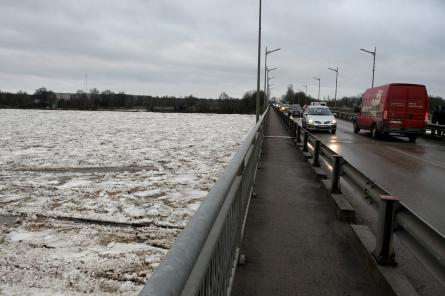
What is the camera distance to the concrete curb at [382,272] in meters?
3.66

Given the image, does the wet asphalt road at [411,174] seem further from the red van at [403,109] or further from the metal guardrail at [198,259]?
the metal guardrail at [198,259]

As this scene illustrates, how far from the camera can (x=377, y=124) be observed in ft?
72.2

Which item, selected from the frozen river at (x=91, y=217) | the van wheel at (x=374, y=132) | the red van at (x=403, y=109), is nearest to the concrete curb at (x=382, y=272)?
the frozen river at (x=91, y=217)

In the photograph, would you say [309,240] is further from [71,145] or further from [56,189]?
[71,145]

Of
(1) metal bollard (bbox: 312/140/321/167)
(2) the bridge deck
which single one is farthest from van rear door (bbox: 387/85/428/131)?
(2) the bridge deck

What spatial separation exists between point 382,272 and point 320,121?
76.7 feet

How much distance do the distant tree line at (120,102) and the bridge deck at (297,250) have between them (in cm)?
9440

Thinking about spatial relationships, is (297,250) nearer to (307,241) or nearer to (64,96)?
(307,241)

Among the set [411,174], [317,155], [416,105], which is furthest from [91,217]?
[416,105]

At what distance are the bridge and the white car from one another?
56.7 feet

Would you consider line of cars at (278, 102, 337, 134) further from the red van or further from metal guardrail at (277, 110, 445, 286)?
metal guardrail at (277, 110, 445, 286)

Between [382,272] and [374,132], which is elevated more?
[374,132]

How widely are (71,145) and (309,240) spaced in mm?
16351

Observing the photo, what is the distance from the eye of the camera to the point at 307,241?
17.8ft
